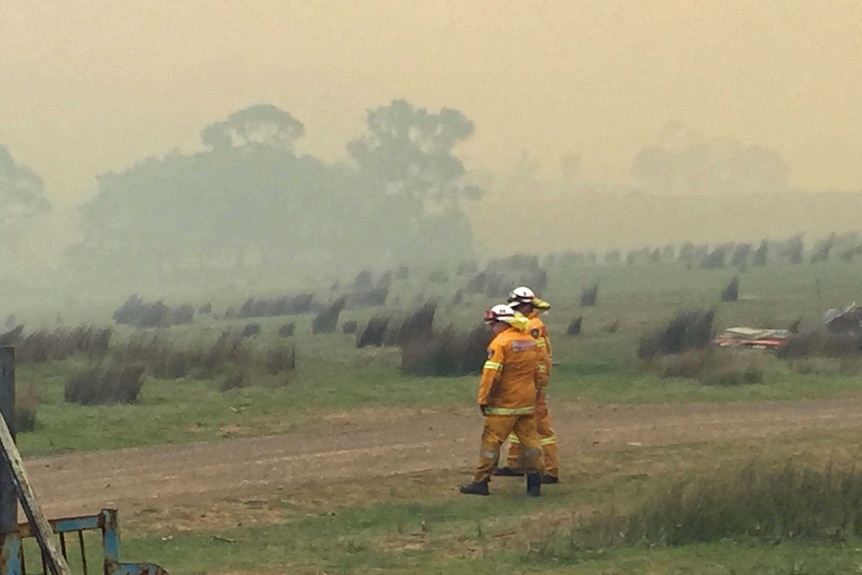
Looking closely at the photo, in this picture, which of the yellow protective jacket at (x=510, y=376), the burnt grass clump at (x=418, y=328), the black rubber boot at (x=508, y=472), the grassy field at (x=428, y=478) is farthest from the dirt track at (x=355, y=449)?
the burnt grass clump at (x=418, y=328)

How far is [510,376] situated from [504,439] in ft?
1.76

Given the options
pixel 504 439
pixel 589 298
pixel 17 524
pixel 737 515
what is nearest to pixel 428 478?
pixel 504 439

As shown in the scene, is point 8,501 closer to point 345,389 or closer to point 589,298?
point 345,389

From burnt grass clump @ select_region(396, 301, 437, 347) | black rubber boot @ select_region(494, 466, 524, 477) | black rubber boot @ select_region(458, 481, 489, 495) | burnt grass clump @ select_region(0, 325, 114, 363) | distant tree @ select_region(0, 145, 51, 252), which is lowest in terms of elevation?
black rubber boot @ select_region(458, 481, 489, 495)

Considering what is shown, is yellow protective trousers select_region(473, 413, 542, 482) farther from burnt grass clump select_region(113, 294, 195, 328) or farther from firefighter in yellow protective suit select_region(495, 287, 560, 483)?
burnt grass clump select_region(113, 294, 195, 328)

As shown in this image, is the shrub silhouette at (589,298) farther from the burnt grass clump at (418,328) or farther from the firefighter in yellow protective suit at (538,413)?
the firefighter in yellow protective suit at (538,413)

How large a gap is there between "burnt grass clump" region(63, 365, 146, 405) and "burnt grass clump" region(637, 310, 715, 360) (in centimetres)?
857

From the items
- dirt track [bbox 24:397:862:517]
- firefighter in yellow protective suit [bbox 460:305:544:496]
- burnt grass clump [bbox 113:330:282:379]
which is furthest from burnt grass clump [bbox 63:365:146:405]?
firefighter in yellow protective suit [bbox 460:305:544:496]

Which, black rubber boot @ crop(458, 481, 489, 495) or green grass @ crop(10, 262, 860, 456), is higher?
green grass @ crop(10, 262, 860, 456)

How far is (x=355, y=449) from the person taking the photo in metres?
15.4

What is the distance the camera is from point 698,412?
58.4 ft

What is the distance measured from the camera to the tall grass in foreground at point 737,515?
9.96m

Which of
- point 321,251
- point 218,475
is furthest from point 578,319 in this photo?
point 321,251

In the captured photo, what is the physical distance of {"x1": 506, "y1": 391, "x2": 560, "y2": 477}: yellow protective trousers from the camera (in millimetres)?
12859
